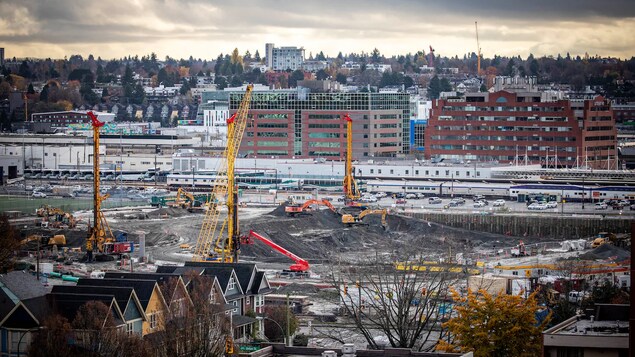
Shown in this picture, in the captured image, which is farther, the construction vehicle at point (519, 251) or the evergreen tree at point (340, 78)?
the evergreen tree at point (340, 78)

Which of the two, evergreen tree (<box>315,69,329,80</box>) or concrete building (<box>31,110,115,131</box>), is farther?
evergreen tree (<box>315,69,329,80</box>)

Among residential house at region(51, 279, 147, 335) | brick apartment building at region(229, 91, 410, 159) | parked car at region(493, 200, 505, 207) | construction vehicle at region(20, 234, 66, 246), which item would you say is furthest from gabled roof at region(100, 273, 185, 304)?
brick apartment building at region(229, 91, 410, 159)

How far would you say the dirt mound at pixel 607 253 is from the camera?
52750 millimetres

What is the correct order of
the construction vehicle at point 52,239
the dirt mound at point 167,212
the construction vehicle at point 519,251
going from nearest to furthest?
the construction vehicle at point 519,251 < the construction vehicle at point 52,239 < the dirt mound at point 167,212

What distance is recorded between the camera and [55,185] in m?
91.0

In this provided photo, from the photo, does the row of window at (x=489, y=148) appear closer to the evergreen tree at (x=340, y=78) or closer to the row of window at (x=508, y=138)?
the row of window at (x=508, y=138)

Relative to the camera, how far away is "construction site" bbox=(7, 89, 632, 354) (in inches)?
1954

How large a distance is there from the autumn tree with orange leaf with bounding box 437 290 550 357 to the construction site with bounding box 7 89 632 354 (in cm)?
1458

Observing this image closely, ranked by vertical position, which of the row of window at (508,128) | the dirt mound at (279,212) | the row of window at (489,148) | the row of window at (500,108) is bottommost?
the dirt mound at (279,212)

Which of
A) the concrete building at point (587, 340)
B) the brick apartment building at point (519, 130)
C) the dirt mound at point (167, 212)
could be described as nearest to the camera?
the concrete building at point (587, 340)

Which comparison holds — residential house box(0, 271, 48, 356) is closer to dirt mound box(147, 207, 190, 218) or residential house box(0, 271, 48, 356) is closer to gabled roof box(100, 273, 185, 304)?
gabled roof box(100, 273, 185, 304)

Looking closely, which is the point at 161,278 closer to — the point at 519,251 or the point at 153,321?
the point at 153,321

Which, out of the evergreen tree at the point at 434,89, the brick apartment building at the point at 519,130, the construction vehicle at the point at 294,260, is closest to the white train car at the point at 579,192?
the brick apartment building at the point at 519,130

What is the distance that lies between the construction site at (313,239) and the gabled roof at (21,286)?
45.4ft
